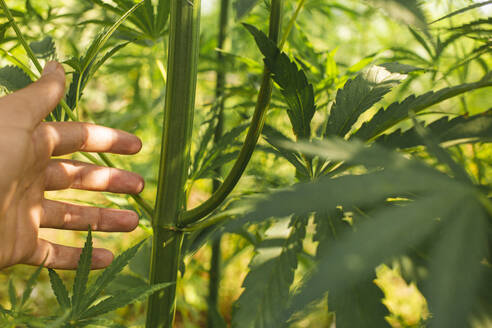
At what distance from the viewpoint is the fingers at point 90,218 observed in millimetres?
621

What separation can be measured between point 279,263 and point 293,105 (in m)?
0.17

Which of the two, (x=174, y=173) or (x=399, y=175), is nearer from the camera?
(x=399, y=175)

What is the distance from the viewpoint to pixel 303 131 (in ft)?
1.49

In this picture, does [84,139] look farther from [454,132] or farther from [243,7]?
[454,132]

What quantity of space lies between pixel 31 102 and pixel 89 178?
183mm

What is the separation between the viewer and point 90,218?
634mm

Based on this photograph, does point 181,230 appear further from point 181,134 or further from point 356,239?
point 356,239

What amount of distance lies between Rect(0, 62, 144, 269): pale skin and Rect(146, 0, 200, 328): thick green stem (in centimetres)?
11

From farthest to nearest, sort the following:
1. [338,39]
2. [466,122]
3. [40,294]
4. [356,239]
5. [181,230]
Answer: [338,39], [40,294], [181,230], [466,122], [356,239]

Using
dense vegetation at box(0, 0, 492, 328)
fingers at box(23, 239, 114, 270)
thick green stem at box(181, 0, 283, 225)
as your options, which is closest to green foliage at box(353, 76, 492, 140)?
dense vegetation at box(0, 0, 492, 328)

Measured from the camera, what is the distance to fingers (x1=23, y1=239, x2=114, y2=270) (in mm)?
600

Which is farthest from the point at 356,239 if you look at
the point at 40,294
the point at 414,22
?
the point at 40,294

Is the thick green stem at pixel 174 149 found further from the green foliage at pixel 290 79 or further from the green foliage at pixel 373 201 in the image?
the green foliage at pixel 373 201

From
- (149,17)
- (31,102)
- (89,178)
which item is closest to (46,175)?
(89,178)
